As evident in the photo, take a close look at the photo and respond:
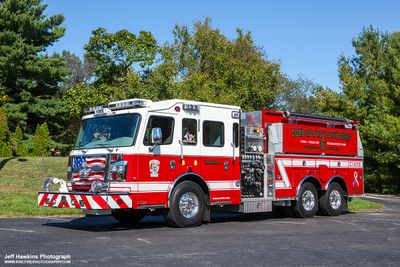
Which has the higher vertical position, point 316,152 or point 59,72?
point 59,72

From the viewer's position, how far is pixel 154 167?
37.3ft

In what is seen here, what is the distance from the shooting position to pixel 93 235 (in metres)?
10.4

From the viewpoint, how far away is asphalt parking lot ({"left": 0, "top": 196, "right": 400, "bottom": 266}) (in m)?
7.79

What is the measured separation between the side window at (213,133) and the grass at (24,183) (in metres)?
4.65

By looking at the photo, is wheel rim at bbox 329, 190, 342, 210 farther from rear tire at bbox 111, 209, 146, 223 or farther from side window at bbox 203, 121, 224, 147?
rear tire at bbox 111, 209, 146, 223

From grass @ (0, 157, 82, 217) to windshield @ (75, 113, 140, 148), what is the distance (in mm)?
2634

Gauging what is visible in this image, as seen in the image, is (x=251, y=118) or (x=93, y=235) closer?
(x=93, y=235)

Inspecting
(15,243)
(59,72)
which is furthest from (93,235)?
(59,72)

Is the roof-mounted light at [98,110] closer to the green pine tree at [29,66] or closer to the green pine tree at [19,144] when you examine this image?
the green pine tree at [19,144]

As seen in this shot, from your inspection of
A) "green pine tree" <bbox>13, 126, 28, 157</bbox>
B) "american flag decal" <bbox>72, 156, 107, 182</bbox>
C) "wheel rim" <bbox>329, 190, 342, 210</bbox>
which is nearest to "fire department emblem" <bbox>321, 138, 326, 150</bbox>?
"wheel rim" <bbox>329, 190, 342, 210</bbox>

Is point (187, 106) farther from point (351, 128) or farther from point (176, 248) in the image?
point (351, 128)

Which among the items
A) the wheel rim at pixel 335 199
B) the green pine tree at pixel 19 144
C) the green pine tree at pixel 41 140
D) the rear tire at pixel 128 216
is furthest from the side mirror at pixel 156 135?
the green pine tree at pixel 19 144

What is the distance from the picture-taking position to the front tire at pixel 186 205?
11.6 metres

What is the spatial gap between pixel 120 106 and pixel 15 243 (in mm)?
3946
